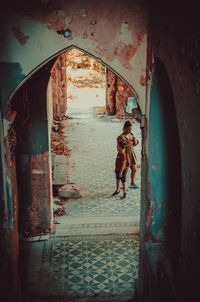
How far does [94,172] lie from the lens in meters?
9.03

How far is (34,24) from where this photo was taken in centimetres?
379

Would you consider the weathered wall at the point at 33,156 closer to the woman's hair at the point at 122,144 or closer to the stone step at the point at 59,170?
the woman's hair at the point at 122,144

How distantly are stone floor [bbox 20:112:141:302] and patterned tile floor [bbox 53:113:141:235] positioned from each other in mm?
18

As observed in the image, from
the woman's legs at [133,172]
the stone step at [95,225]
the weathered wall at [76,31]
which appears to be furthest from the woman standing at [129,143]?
the weathered wall at [76,31]

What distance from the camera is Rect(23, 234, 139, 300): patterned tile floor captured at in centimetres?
505

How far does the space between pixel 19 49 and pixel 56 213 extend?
3.86 metres

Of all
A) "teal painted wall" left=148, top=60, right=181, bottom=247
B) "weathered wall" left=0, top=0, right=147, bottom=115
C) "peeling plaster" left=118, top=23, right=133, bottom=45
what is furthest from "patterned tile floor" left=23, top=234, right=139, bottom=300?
"peeling plaster" left=118, top=23, right=133, bottom=45

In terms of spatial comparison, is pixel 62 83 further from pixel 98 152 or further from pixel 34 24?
pixel 34 24

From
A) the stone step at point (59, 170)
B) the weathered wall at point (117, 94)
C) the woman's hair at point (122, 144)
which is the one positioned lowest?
the stone step at point (59, 170)

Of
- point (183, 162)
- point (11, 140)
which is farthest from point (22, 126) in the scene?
point (183, 162)

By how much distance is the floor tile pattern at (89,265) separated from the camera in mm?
5076

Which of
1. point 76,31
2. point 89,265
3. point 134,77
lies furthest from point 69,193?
point 76,31

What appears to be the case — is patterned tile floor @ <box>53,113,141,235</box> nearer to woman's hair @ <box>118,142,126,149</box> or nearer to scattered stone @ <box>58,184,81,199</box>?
scattered stone @ <box>58,184,81,199</box>

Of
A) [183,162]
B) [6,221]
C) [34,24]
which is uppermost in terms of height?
[34,24]
